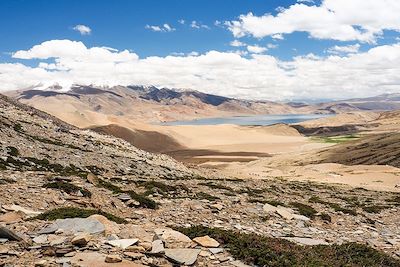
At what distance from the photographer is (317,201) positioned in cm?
3294

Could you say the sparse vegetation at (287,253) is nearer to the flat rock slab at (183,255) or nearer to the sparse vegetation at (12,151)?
the flat rock slab at (183,255)

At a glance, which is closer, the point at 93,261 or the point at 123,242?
the point at 93,261

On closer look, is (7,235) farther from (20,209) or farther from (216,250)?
(216,250)

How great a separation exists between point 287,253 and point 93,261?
5459mm

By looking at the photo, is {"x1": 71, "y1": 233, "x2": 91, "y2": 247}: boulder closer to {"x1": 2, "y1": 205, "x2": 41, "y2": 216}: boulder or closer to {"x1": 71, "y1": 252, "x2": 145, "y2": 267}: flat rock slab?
{"x1": 71, "y1": 252, "x2": 145, "y2": 267}: flat rock slab

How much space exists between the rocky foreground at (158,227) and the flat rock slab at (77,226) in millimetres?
30

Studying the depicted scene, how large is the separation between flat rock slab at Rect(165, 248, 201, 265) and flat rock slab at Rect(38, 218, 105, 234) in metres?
2.32

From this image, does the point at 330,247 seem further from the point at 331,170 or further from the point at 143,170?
the point at 331,170

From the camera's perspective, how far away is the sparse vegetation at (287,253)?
11.2 metres

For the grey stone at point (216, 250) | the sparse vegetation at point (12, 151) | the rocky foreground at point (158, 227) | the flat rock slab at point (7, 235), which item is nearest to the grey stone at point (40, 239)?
the rocky foreground at point (158, 227)

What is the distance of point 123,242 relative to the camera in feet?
36.1

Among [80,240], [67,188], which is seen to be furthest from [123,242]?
[67,188]

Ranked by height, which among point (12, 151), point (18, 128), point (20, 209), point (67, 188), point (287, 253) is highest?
point (18, 128)

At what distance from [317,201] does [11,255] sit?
89.2 ft
